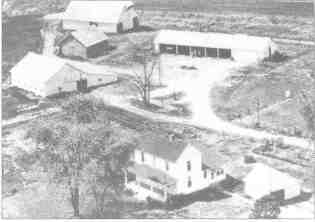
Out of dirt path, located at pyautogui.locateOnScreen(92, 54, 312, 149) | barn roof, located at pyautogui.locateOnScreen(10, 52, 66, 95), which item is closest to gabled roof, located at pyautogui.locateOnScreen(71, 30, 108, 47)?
barn roof, located at pyautogui.locateOnScreen(10, 52, 66, 95)

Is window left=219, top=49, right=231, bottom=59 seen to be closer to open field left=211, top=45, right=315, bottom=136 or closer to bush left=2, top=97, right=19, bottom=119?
open field left=211, top=45, right=315, bottom=136

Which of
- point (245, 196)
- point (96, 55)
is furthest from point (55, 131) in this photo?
point (96, 55)

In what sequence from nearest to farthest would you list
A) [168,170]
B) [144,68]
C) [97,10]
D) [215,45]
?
[168,170]
[144,68]
[215,45]
[97,10]

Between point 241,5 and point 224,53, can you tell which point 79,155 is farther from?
point 241,5

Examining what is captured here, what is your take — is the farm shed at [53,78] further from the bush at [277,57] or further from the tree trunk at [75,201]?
the tree trunk at [75,201]

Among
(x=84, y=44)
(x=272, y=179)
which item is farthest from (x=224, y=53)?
(x=272, y=179)

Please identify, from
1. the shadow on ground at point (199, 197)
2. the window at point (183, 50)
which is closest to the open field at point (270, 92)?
the window at point (183, 50)
